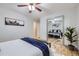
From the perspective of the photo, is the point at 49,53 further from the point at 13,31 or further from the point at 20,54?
the point at 13,31

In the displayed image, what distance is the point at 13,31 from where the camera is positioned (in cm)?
149

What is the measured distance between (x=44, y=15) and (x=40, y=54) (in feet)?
1.84

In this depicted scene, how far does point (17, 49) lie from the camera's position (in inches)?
55.7

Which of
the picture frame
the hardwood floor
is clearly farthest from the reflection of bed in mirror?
the picture frame

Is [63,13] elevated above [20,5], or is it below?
below

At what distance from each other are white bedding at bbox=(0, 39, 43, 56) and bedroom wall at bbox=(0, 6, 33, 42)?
0.08 meters

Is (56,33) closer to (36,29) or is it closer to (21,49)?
(36,29)

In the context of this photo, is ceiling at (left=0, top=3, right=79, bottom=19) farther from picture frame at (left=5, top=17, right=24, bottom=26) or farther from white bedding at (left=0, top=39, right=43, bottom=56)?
white bedding at (left=0, top=39, right=43, bottom=56)

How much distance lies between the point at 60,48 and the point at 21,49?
55 cm

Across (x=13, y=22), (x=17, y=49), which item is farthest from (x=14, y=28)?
(x=17, y=49)

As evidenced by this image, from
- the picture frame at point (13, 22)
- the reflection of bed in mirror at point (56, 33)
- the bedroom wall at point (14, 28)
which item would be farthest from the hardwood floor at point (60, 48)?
the picture frame at point (13, 22)

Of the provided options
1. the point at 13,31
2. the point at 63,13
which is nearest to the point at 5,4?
the point at 13,31

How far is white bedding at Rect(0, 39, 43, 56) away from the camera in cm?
139

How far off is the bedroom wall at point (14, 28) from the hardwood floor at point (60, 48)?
35 cm
